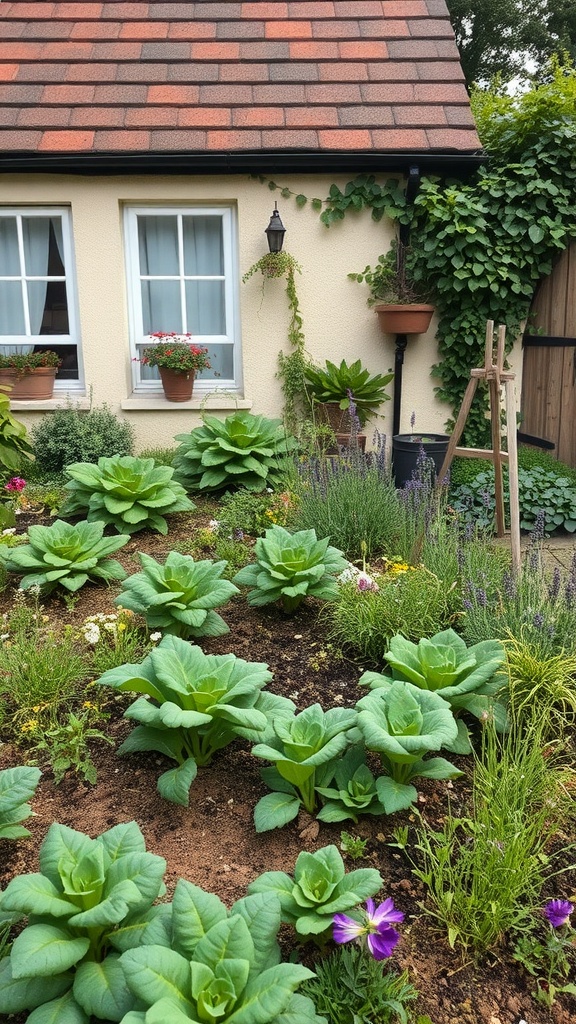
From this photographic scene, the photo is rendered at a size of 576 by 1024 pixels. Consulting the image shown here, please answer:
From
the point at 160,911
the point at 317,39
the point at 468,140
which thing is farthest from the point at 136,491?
the point at 317,39

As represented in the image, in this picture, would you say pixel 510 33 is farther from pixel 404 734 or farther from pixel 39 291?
pixel 404 734

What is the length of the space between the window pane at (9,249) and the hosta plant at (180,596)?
5.13m

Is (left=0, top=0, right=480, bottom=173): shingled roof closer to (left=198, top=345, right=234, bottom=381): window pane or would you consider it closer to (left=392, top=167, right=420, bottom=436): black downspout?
(left=392, top=167, right=420, bottom=436): black downspout

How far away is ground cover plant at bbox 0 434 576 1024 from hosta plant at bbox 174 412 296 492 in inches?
84.2

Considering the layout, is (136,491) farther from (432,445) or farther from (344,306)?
(344,306)

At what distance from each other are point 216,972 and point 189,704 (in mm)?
893

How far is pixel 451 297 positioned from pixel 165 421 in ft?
9.25

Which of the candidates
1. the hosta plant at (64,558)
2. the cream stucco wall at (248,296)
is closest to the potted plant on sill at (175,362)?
the cream stucco wall at (248,296)

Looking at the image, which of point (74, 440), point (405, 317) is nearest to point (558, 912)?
point (74, 440)

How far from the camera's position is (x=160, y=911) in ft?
6.09

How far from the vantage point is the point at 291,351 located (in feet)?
23.6

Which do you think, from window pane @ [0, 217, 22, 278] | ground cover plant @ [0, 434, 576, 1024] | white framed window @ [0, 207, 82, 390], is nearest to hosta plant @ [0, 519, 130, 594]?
ground cover plant @ [0, 434, 576, 1024]

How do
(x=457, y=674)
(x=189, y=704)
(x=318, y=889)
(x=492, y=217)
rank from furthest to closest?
(x=492, y=217), (x=457, y=674), (x=189, y=704), (x=318, y=889)

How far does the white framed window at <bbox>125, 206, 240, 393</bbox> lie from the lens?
7152 millimetres
